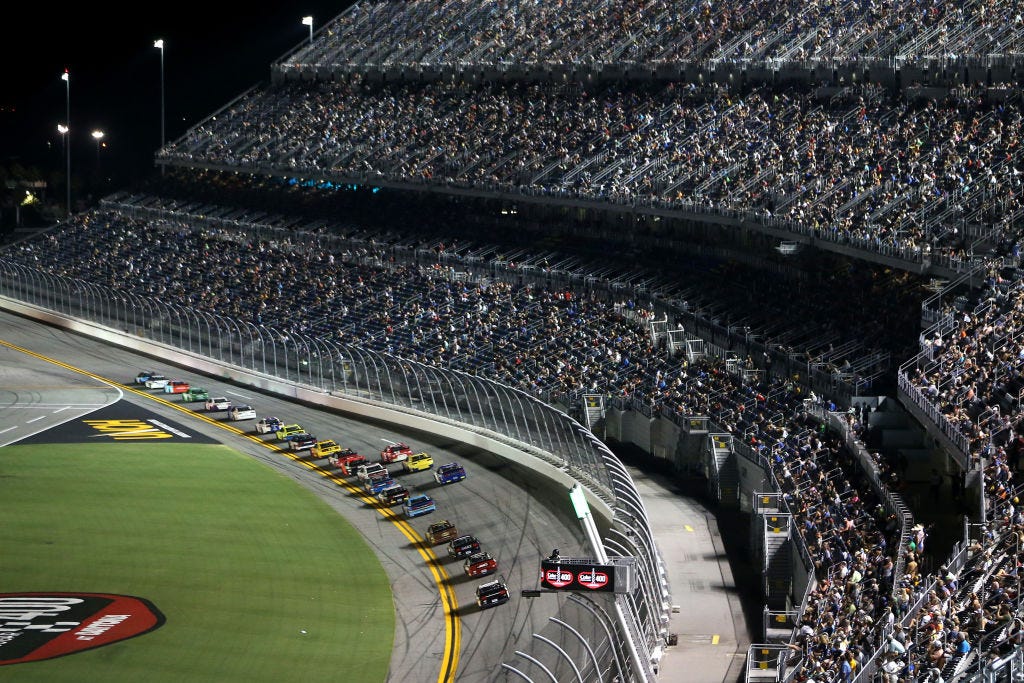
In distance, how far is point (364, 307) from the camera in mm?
67438

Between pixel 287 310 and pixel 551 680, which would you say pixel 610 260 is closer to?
pixel 287 310

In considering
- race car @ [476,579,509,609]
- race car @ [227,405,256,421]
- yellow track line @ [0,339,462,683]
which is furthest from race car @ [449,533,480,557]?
race car @ [227,405,256,421]

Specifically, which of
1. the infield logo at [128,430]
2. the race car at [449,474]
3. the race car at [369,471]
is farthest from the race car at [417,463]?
the infield logo at [128,430]

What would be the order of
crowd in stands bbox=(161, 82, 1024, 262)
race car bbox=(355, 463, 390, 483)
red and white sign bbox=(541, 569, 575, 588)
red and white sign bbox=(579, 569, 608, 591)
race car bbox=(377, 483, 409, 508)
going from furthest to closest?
1. crowd in stands bbox=(161, 82, 1024, 262)
2. race car bbox=(355, 463, 390, 483)
3. race car bbox=(377, 483, 409, 508)
4. red and white sign bbox=(541, 569, 575, 588)
5. red and white sign bbox=(579, 569, 608, 591)

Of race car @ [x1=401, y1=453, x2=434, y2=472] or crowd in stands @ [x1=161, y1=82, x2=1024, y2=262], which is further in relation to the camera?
crowd in stands @ [x1=161, y1=82, x2=1024, y2=262]

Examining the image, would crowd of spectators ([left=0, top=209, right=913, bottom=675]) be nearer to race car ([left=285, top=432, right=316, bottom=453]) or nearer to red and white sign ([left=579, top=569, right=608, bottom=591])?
red and white sign ([left=579, top=569, right=608, bottom=591])

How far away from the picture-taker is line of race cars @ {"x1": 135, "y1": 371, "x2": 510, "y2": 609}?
4166 centimetres

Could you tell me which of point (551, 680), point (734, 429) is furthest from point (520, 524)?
point (551, 680)

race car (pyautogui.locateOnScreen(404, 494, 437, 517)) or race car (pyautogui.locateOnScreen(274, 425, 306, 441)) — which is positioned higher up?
race car (pyautogui.locateOnScreen(274, 425, 306, 441))

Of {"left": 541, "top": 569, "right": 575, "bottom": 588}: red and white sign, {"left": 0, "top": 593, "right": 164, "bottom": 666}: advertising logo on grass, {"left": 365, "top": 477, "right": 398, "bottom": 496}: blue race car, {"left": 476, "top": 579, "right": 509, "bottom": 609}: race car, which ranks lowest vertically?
{"left": 0, "top": 593, "right": 164, "bottom": 666}: advertising logo on grass

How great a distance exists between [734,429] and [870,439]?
5.79 m

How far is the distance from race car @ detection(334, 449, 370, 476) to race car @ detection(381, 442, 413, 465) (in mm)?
712

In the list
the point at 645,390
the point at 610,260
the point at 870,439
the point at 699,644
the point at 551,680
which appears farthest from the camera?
the point at 610,260

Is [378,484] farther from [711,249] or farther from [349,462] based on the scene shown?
[711,249]
